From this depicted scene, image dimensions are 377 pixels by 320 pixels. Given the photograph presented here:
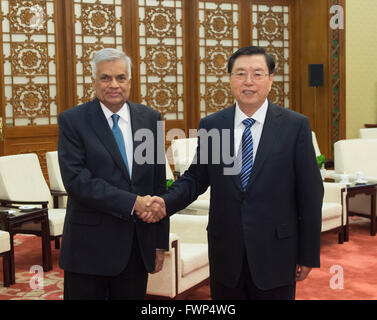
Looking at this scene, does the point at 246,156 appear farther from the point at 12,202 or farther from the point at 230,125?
the point at 12,202

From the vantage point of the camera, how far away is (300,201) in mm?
1992

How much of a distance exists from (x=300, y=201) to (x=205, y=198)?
3371 millimetres

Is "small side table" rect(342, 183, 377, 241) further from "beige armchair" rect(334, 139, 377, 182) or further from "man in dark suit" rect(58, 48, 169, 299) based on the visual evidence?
"man in dark suit" rect(58, 48, 169, 299)

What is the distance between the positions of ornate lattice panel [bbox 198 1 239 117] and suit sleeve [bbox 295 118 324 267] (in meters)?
6.97

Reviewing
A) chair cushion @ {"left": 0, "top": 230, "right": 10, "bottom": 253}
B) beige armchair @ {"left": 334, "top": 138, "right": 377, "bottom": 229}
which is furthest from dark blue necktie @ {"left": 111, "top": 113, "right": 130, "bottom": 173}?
beige armchair @ {"left": 334, "top": 138, "right": 377, "bottom": 229}

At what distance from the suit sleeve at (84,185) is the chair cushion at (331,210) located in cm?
349

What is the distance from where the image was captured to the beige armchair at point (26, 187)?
478 cm

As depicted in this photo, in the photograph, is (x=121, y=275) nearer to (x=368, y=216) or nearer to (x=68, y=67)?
(x=368, y=216)

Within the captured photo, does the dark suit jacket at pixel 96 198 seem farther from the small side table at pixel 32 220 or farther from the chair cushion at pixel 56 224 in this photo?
the chair cushion at pixel 56 224

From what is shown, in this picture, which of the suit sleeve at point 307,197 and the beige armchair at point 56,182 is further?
the beige armchair at point 56,182

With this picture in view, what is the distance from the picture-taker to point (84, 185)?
2.03 m

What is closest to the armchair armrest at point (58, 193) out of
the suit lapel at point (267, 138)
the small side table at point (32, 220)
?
the small side table at point (32, 220)

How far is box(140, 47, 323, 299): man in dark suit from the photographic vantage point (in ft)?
6.42

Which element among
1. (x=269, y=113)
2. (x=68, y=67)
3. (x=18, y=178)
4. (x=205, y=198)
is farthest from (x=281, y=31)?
(x=269, y=113)
